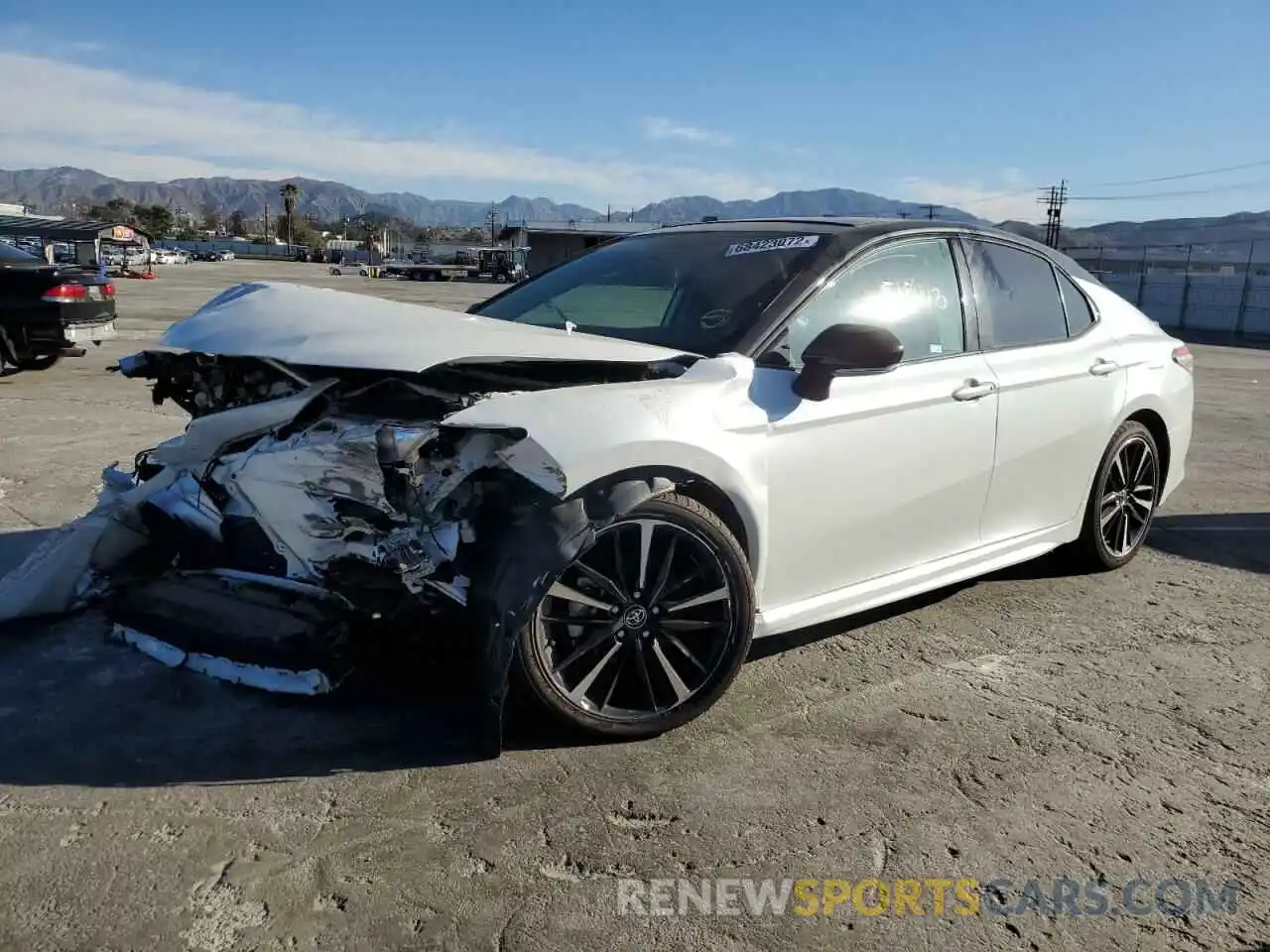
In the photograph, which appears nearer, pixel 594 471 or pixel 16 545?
pixel 594 471

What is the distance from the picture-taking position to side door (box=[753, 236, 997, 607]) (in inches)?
131

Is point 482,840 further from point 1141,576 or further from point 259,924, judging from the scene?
point 1141,576

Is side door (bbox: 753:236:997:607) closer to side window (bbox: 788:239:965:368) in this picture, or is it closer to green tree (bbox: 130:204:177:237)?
side window (bbox: 788:239:965:368)

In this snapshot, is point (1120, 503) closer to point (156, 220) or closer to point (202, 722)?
point (202, 722)

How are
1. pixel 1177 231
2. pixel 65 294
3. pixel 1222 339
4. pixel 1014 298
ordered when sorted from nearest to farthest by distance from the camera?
1. pixel 1014 298
2. pixel 65 294
3. pixel 1222 339
4. pixel 1177 231

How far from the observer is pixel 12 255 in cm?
1038

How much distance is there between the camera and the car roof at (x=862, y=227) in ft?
12.6

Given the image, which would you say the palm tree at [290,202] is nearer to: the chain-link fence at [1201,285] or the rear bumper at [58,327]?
the chain-link fence at [1201,285]

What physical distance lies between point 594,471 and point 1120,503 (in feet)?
10.5

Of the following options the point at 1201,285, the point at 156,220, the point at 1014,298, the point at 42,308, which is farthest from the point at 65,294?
the point at 156,220

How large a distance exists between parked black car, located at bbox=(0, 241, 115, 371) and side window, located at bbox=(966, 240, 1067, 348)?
975 centimetres

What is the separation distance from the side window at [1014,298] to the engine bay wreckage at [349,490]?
1.60m

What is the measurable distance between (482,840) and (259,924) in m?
0.56


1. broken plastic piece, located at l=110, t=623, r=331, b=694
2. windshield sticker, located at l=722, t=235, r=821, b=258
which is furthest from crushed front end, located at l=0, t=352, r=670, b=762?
windshield sticker, located at l=722, t=235, r=821, b=258
